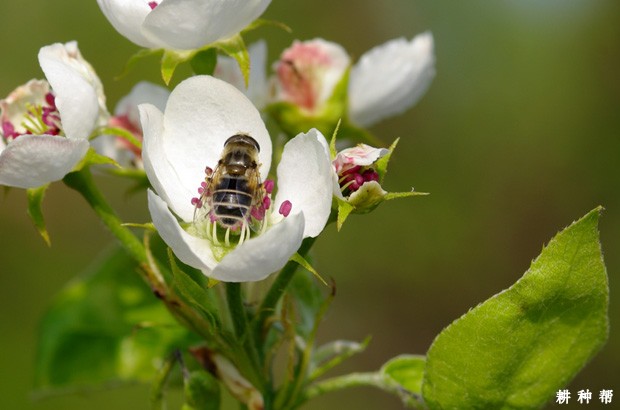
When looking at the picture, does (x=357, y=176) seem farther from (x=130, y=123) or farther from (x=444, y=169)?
(x=444, y=169)


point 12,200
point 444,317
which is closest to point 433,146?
point 444,317

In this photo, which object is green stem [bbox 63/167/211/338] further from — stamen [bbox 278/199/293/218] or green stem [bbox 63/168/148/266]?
stamen [bbox 278/199/293/218]

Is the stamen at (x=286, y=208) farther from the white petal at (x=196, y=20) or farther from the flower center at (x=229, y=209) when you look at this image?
the white petal at (x=196, y=20)

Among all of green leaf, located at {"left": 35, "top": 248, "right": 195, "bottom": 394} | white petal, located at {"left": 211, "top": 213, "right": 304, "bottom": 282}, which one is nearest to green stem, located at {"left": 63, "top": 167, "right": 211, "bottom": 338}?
white petal, located at {"left": 211, "top": 213, "right": 304, "bottom": 282}

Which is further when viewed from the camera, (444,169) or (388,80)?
(444,169)

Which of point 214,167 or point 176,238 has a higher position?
→ point 214,167

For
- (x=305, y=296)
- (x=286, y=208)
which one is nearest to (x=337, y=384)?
(x=305, y=296)

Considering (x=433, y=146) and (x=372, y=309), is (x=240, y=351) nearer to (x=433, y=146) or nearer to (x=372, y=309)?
(x=372, y=309)
